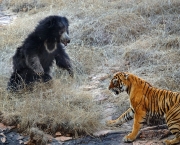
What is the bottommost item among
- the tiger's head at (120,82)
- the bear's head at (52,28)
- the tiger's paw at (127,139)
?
the tiger's paw at (127,139)

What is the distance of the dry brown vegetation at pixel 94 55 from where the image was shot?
16.8 feet

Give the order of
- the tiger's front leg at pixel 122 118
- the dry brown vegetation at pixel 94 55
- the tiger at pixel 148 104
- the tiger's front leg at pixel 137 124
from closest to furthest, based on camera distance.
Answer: the tiger at pixel 148 104 → the tiger's front leg at pixel 137 124 → the tiger's front leg at pixel 122 118 → the dry brown vegetation at pixel 94 55

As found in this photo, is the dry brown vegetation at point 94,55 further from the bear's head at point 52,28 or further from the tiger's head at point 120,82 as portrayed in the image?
the bear's head at point 52,28

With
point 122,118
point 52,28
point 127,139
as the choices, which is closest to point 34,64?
point 52,28

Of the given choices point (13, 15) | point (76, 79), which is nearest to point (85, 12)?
point (13, 15)

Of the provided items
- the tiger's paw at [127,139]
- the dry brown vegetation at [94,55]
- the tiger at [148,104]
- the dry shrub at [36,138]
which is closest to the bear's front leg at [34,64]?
the dry brown vegetation at [94,55]

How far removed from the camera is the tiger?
4.16m

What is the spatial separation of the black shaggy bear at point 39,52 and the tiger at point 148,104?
5.91ft

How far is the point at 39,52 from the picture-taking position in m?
6.24

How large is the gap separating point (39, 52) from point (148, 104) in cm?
251

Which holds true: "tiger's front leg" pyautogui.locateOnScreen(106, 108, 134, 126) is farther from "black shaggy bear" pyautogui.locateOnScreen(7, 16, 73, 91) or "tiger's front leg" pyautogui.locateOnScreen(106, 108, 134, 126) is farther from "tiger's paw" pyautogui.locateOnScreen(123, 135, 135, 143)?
"black shaggy bear" pyautogui.locateOnScreen(7, 16, 73, 91)

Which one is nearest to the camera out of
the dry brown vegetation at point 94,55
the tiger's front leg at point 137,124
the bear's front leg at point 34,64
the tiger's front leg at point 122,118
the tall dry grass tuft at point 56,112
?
the tiger's front leg at point 137,124

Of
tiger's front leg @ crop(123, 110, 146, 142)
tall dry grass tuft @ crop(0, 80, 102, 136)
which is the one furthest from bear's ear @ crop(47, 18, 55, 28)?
tiger's front leg @ crop(123, 110, 146, 142)

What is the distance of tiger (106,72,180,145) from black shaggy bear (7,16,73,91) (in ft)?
5.91
